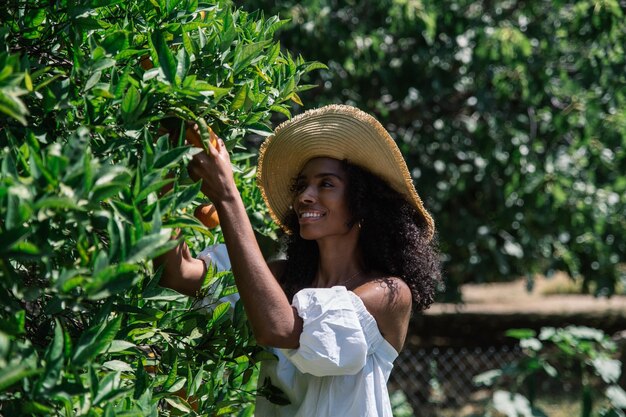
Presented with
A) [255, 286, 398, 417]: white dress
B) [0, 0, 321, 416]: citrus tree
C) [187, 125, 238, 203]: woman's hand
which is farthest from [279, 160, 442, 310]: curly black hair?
[187, 125, 238, 203]: woman's hand

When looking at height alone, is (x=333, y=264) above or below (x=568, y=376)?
above

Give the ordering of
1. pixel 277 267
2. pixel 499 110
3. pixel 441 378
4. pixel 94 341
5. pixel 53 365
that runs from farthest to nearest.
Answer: pixel 441 378 → pixel 499 110 → pixel 277 267 → pixel 94 341 → pixel 53 365

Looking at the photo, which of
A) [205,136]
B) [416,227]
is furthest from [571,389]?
[205,136]

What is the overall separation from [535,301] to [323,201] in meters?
11.5

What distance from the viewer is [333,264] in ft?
8.39

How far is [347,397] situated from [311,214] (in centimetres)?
47

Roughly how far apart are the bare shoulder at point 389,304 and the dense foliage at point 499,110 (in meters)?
3.35

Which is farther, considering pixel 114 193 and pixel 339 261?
pixel 339 261

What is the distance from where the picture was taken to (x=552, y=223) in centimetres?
616

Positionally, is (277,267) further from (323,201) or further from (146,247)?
(146,247)

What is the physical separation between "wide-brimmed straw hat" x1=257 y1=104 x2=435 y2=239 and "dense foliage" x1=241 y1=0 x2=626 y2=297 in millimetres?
3033

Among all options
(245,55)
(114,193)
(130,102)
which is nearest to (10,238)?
(114,193)

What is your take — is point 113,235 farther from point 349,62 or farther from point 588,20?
point 588,20

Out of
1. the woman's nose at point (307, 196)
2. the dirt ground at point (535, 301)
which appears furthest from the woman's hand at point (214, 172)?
the dirt ground at point (535, 301)
